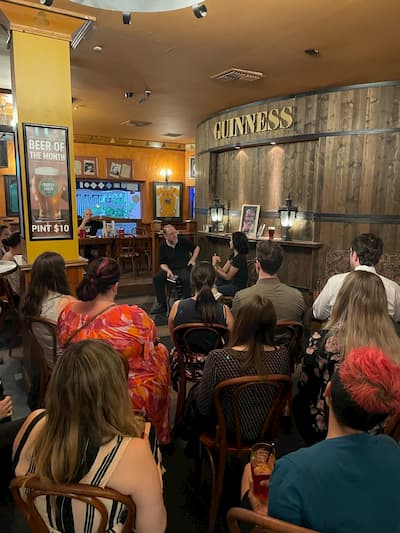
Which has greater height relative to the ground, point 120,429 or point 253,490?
point 120,429

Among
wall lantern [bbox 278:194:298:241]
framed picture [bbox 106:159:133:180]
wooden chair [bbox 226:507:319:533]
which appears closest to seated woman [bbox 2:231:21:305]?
wooden chair [bbox 226:507:319:533]

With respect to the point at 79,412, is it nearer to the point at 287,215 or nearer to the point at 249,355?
the point at 249,355

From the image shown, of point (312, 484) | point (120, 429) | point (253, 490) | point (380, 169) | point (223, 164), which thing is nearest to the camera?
point (312, 484)

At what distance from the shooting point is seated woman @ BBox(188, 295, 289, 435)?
6.00 ft

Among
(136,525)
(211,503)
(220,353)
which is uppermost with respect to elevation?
(220,353)

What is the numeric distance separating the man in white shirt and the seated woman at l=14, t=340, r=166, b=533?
6.40ft

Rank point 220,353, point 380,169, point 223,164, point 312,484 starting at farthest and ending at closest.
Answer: point 223,164, point 380,169, point 220,353, point 312,484

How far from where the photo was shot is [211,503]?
2.00 m

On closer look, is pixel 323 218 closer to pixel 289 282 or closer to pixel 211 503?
pixel 289 282

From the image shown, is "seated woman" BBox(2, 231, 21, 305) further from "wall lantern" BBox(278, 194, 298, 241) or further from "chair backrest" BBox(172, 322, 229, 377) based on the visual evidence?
"wall lantern" BBox(278, 194, 298, 241)

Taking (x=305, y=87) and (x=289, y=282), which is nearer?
(x=305, y=87)

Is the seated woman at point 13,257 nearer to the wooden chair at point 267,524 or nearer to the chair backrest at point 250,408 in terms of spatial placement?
the chair backrest at point 250,408

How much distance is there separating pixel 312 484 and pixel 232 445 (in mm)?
1037

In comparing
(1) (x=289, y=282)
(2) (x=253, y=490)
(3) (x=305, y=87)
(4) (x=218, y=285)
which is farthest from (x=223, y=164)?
(2) (x=253, y=490)
